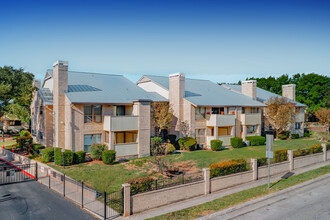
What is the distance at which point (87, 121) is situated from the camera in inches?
970

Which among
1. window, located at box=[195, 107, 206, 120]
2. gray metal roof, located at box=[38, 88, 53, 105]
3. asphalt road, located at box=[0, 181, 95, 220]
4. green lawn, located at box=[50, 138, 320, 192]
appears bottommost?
asphalt road, located at box=[0, 181, 95, 220]

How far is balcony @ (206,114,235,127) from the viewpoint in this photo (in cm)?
3139

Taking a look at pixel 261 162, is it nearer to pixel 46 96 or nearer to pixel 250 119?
pixel 250 119

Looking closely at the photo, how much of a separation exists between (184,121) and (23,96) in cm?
2208

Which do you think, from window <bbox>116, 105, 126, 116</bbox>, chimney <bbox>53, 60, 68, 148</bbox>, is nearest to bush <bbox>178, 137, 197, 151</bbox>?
window <bbox>116, 105, 126, 116</bbox>

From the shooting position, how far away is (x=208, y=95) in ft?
117

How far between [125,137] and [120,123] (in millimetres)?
3355

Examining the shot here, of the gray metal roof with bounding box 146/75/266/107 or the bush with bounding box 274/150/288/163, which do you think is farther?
the gray metal roof with bounding box 146/75/266/107

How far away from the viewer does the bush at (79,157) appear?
22.2 meters

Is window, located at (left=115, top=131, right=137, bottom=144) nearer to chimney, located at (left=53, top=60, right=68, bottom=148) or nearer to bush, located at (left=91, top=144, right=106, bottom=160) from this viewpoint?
bush, located at (left=91, top=144, right=106, bottom=160)

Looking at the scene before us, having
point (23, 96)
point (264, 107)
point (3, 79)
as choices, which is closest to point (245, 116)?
point (264, 107)

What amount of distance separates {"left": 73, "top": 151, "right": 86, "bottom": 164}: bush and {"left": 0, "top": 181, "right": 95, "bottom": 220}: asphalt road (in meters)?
5.28

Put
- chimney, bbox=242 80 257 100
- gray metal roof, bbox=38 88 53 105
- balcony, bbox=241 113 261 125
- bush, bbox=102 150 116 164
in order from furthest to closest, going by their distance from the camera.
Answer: chimney, bbox=242 80 257 100 → balcony, bbox=241 113 261 125 → gray metal roof, bbox=38 88 53 105 → bush, bbox=102 150 116 164

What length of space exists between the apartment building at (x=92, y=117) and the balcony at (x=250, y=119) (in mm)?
15076
